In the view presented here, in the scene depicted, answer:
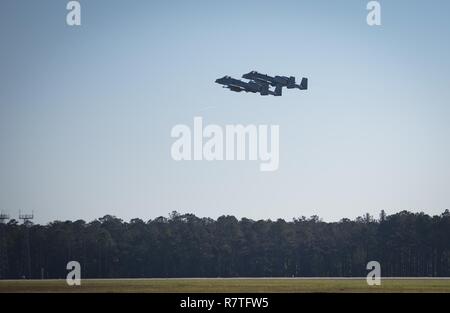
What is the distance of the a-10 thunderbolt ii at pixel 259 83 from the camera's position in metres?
118

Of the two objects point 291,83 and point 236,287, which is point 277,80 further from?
point 236,287

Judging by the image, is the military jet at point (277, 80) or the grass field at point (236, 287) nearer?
the grass field at point (236, 287)

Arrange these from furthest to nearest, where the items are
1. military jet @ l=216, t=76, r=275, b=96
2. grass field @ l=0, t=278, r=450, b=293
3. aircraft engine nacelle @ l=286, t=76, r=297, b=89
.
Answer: aircraft engine nacelle @ l=286, t=76, r=297, b=89 < military jet @ l=216, t=76, r=275, b=96 < grass field @ l=0, t=278, r=450, b=293

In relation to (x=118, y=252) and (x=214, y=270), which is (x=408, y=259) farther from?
(x=118, y=252)

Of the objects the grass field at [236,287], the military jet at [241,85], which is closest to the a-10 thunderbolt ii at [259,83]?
the military jet at [241,85]

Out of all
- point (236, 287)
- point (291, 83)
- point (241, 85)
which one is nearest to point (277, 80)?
point (291, 83)

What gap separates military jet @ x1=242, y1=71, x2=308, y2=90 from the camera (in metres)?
120

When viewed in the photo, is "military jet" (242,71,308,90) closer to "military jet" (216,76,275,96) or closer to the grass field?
"military jet" (216,76,275,96)

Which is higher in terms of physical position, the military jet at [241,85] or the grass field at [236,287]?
the military jet at [241,85]

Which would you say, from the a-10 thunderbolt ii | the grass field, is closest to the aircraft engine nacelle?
the a-10 thunderbolt ii

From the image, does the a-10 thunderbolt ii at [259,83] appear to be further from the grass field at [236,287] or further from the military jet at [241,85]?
the grass field at [236,287]

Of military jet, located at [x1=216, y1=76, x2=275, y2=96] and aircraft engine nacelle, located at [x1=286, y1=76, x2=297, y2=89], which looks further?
aircraft engine nacelle, located at [x1=286, y1=76, x2=297, y2=89]
